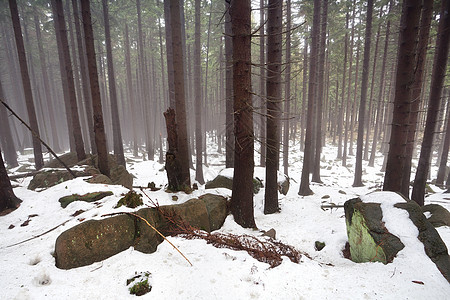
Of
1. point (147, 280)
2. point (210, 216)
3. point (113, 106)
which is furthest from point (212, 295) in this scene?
point (113, 106)

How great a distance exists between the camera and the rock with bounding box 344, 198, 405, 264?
147 inches

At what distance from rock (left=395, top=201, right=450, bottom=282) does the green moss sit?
2.34 feet

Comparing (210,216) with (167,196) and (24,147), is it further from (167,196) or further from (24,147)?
(24,147)

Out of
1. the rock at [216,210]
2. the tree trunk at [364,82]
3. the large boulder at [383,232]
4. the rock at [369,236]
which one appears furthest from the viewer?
the tree trunk at [364,82]

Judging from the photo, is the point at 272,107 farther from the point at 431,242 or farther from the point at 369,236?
the point at 431,242

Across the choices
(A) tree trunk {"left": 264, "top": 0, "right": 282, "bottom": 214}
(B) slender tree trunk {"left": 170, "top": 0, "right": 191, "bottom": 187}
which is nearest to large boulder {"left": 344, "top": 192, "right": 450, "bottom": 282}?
(A) tree trunk {"left": 264, "top": 0, "right": 282, "bottom": 214}

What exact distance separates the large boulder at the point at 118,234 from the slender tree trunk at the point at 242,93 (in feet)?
5.08

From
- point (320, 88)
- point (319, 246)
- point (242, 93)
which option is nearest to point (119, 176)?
point (242, 93)

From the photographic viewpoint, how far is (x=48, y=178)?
8.48 m

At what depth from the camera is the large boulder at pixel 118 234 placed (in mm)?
3293

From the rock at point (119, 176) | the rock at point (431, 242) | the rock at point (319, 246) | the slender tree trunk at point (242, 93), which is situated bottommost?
the rock at point (319, 246)

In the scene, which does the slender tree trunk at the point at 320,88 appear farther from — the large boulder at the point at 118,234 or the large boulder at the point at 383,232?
the large boulder at the point at 118,234

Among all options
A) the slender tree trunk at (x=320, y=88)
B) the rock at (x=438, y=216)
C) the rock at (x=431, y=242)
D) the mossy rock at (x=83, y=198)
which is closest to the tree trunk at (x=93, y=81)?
the mossy rock at (x=83, y=198)

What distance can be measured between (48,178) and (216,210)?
7830 mm
